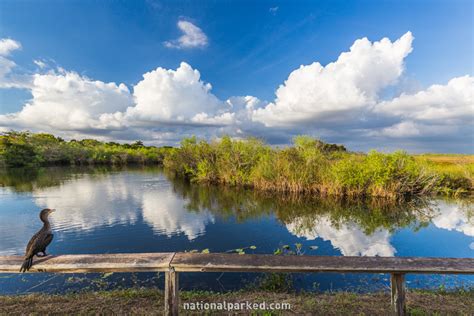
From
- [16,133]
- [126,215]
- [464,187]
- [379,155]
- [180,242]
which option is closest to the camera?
A: [180,242]

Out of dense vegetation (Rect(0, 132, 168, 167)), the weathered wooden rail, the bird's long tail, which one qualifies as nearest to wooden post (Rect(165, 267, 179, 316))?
the weathered wooden rail

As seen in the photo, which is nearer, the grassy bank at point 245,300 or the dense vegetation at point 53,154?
the grassy bank at point 245,300

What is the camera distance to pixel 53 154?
46250 millimetres

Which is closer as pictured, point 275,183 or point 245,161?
point 275,183

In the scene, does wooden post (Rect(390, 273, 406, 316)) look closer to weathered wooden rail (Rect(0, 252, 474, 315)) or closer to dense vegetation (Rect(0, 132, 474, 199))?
weathered wooden rail (Rect(0, 252, 474, 315))

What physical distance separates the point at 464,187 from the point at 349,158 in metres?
9.42

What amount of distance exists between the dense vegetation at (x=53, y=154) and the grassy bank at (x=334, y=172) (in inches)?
1596

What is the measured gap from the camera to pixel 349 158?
15766mm

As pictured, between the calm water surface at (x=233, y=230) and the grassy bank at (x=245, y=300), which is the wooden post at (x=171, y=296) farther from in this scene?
the calm water surface at (x=233, y=230)

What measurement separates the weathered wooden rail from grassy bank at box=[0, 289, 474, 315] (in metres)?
1.02

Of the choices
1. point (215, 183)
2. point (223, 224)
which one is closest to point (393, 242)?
point (223, 224)

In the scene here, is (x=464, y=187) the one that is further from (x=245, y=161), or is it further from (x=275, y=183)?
(x=245, y=161)

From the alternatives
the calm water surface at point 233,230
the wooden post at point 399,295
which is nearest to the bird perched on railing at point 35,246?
the calm water surface at point 233,230

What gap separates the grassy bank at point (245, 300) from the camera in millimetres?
3195
